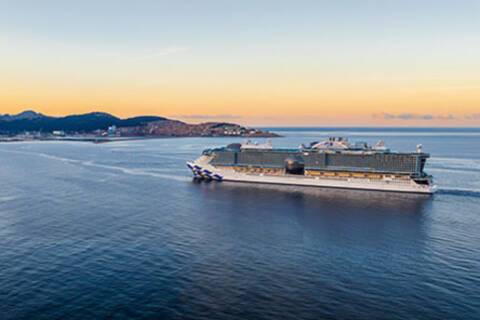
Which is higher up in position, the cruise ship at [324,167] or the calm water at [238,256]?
the cruise ship at [324,167]

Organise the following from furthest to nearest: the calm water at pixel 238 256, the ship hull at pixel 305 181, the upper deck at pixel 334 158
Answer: the upper deck at pixel 334 158 < the ship hull at pixel 305 181 < the calm water at pixel 238 256

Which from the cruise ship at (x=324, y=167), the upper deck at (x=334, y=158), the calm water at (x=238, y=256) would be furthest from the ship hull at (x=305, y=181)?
the calm water at (x=238, y=256)

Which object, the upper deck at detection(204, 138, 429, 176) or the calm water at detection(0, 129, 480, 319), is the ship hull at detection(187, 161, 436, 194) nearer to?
the upper deck at detection(204, 138, 429, 176)

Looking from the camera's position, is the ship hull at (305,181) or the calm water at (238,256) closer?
the calm water at (238,256)

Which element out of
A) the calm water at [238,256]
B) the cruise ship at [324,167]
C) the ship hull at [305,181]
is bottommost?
the calm water at [238,256]

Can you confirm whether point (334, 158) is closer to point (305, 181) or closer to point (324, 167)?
point (324, 167)

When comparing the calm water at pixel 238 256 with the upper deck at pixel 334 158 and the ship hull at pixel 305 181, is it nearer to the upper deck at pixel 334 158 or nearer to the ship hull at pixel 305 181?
the ship hull at pixel 305 181

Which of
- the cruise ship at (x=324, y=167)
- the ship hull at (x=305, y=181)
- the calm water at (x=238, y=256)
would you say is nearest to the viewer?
the calm water at (x=238, y=256)
